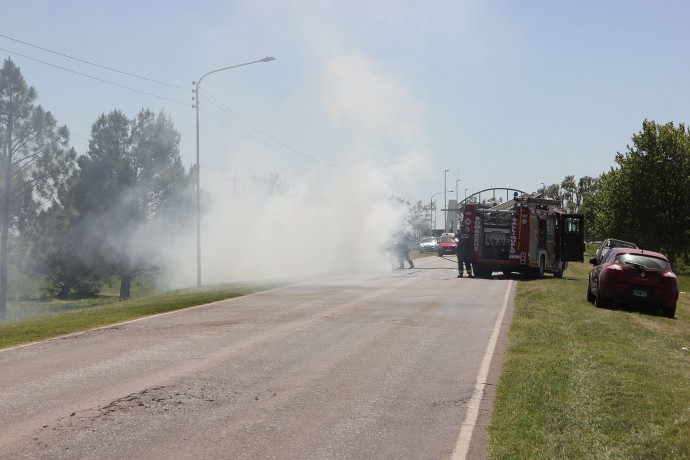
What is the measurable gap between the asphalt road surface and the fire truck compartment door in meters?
16.3

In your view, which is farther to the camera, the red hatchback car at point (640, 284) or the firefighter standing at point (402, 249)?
the firefighter standing at point (402, 249)

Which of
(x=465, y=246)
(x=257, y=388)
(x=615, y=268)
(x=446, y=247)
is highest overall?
(x=465, y=246)

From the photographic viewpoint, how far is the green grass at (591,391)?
258 inches

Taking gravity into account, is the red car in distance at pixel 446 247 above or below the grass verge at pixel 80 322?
above

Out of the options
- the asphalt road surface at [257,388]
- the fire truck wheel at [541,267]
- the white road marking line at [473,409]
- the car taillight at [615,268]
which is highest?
the car taillight at [615,268]

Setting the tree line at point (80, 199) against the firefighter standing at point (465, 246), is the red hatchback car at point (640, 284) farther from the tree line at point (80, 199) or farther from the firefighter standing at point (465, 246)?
the tree line at point (80, 199)

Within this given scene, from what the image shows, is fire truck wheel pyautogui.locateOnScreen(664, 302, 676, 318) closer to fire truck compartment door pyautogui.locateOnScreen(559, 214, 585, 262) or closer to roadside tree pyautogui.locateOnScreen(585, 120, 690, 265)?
fire truck compartment door pyautogui.locateOnScreen(559, 214, 585, 262)

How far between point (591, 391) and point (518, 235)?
66.7 ft

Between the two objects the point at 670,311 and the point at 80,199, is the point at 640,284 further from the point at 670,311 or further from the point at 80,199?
the point at 80,199

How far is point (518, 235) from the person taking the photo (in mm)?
28594

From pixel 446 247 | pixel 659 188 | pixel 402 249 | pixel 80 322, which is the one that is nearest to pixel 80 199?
pixel 402 249

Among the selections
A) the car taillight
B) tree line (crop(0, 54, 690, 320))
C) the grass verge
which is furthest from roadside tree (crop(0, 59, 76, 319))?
the car taillight

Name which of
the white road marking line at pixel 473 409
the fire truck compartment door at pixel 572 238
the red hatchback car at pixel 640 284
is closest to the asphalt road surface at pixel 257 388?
the white road marking line at pixel 473 409

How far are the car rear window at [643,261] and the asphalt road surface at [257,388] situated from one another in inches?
204
